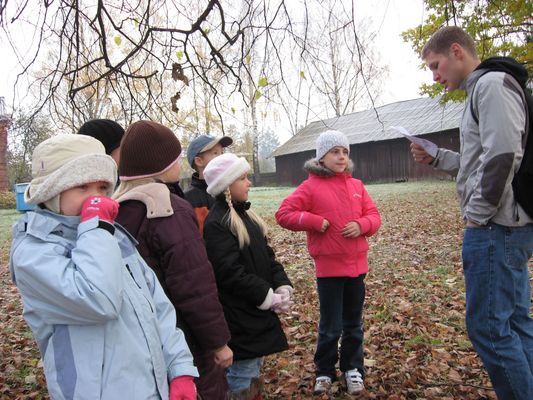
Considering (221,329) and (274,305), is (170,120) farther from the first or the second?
(221,329)

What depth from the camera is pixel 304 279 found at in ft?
21.5

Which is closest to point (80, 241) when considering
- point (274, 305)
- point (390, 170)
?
point (274, 305)

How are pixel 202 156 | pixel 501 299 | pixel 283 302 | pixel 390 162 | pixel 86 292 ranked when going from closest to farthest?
pixel 86 292, pixel 501 299, pixel 283 302, pixel 202 156, pixel 390 162

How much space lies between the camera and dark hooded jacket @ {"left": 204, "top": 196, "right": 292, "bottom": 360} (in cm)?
258

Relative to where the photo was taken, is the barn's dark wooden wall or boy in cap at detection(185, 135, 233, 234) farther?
the barn's dark wooden wall

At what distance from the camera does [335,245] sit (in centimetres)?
316

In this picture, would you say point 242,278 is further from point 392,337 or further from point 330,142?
point 392,337

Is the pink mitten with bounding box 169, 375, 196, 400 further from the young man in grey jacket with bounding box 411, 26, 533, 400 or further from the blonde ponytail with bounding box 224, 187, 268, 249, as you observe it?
the young man in grey jacket with bounding box 411, 26, 533, 400

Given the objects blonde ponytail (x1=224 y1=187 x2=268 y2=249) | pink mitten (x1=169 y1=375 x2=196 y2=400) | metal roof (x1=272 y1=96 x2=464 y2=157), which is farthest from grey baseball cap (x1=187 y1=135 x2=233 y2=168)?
metal roof (x1=272 y1=96 x2=464 y2=157)

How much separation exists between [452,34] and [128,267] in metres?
1.98

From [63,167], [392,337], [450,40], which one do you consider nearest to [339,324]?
[392,337]

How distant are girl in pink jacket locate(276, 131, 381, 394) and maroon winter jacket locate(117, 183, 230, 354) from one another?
1.17 meters

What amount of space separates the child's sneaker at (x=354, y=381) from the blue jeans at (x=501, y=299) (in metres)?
1.03

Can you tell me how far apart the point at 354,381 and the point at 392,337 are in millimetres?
1268
